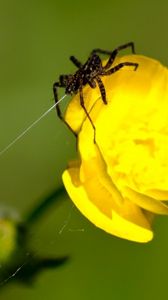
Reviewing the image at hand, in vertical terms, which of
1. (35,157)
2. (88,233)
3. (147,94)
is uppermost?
(147,94)

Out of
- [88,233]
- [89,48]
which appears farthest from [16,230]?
[89,48]

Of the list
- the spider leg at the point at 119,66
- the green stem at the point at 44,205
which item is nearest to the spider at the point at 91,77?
the spider leg at the point at 119,66

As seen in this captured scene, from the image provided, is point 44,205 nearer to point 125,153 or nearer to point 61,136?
point 125,153

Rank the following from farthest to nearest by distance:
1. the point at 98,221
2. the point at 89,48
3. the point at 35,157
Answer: the point at 89,48
the point at 35,157
the point at 98,221

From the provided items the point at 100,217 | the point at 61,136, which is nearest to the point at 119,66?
the point at 100,217

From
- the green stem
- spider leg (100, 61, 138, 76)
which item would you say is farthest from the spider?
the green stem

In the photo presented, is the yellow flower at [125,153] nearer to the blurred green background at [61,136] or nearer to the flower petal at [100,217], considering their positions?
the flower petal at [100,217]

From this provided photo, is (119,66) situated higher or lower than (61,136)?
higher

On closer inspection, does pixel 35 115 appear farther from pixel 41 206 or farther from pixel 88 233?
pixel 41 206
